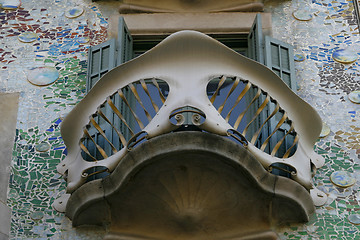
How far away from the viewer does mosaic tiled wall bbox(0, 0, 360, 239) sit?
34.7 feet

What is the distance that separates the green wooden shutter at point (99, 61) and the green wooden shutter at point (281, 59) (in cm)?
153

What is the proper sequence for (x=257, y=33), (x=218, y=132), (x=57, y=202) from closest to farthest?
(x=218, y=132) → (x=57, y=202) → (x=257, y=33)

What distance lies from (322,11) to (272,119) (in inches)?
80.0

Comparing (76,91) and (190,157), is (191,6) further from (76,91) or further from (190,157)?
(190,157)

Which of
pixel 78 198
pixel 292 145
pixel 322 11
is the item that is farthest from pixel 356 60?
pixel 78 198

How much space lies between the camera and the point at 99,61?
11.7 meters

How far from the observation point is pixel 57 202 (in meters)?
10.7

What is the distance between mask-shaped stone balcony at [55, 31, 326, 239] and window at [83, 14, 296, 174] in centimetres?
3

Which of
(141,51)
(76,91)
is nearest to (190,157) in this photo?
(76,91)

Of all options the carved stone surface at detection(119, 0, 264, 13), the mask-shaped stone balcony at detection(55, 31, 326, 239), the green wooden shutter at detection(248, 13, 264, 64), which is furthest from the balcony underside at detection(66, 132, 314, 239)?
the carved stone surface at detection(119, 0, 264, 13)

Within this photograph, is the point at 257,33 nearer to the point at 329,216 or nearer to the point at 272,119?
the point at 272,119

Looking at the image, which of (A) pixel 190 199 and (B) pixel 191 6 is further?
(B) pixel 191 6

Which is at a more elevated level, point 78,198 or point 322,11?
point 322,11

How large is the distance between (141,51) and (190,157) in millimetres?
2507
